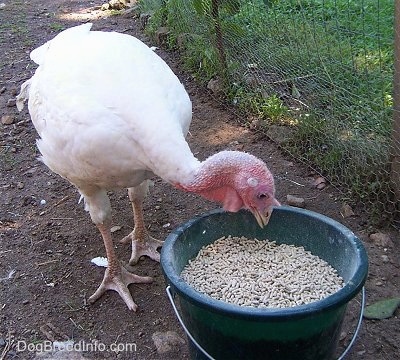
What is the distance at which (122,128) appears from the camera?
253 cm

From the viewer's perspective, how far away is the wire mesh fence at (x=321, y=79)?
10.9 ft

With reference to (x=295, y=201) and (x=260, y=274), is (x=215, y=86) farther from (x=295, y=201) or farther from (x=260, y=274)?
(x=260, y=274)

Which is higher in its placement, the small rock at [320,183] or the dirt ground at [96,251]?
the small rock at [320,183]

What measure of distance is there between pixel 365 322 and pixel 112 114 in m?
1.55

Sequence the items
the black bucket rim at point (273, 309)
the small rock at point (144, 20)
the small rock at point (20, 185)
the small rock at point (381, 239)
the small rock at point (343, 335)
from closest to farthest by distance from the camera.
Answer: the black bucket rim at point (273, 309) → the small rock at point (343, 335) → the small rock at point (381, 239) → the small rock at point (20, 185) → the small rock at point (144, 20)

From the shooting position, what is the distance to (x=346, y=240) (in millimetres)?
2484

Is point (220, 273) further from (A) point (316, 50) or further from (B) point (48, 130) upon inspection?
(A) point (316, 50)

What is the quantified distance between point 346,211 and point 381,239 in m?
0.32

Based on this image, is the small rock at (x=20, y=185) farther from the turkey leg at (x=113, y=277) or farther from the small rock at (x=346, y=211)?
the small rock at (x=346, y=211)

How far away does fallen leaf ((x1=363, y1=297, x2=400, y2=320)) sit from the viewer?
112 inches

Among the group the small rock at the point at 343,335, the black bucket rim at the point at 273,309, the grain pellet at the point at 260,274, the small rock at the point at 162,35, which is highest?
the black bucket rim at the point at 273,309

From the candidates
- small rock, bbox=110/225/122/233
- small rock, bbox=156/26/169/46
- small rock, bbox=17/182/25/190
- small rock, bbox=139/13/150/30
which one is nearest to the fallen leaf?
small rock, bbox=110/225/122/233

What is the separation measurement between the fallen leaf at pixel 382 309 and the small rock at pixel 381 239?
425 mm

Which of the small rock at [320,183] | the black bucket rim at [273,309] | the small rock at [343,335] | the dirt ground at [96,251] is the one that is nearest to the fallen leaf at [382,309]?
the dirt ground at [96,251]
